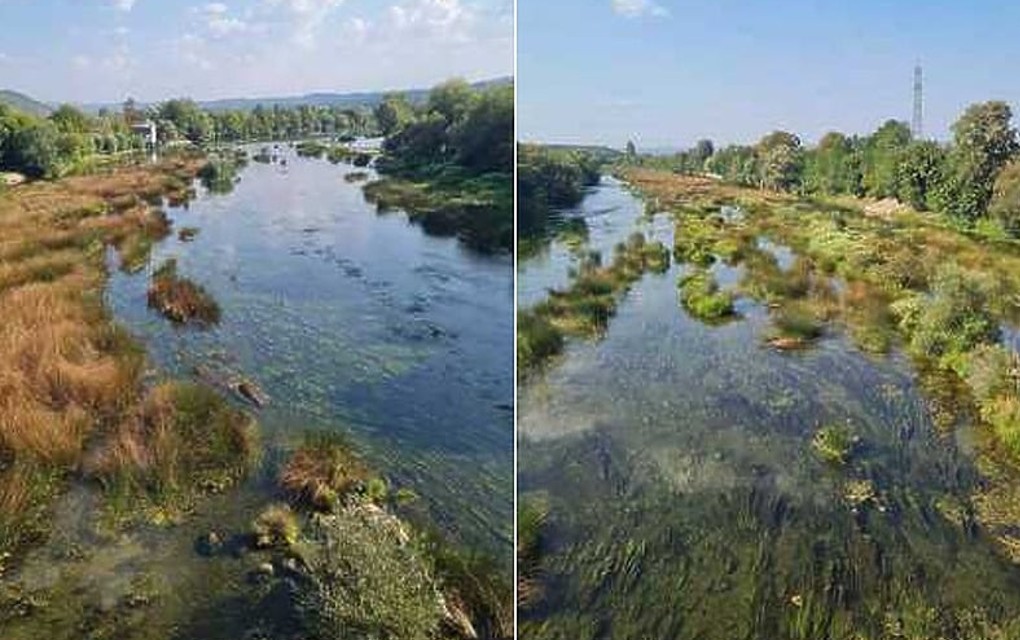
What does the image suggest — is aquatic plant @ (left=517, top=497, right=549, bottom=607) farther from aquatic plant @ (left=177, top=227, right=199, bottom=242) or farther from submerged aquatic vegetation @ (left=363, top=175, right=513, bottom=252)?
aquatic plant @ (left=177, top=227, right=199, bottom=242)

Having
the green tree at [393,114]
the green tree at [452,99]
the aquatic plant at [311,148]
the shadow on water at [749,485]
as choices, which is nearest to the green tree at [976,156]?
the shadow on water at [749,485]

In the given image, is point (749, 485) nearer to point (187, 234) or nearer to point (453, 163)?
point (453, 163)

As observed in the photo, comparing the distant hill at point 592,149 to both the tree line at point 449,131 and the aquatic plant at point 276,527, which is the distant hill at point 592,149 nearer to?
the tree line at point 449,131

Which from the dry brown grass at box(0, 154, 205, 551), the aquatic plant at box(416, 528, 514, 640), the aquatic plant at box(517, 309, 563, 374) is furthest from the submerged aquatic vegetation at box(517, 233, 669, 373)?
the dry brown grass at box(0, 154, 205, 551)

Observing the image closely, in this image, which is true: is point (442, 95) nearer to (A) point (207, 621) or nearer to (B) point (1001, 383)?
(A) point (207, 621)

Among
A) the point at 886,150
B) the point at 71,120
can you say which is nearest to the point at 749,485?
the point at 886,150
